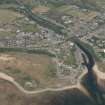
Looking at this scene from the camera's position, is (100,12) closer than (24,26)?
No

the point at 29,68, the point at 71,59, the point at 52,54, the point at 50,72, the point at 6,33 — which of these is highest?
the point at 50,72

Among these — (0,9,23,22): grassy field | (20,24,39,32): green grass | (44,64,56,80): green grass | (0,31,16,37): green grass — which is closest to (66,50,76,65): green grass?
(44,64,56,80): green grass

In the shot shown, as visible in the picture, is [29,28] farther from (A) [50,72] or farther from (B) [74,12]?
(A) [50,72]

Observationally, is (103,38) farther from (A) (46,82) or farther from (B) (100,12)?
(A) (46,82)

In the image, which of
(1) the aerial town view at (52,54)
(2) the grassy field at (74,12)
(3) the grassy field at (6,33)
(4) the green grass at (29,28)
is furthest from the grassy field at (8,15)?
(2) the grassy field at (74,12)

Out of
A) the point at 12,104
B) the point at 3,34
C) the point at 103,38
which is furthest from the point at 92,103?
the point at 3,34

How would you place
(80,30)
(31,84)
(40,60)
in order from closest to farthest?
(31,84), (40,60), (80,30)

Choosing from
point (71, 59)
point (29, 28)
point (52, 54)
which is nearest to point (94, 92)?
point (71, 59)

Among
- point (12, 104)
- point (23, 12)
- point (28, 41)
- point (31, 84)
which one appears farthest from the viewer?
point (23, 12)
